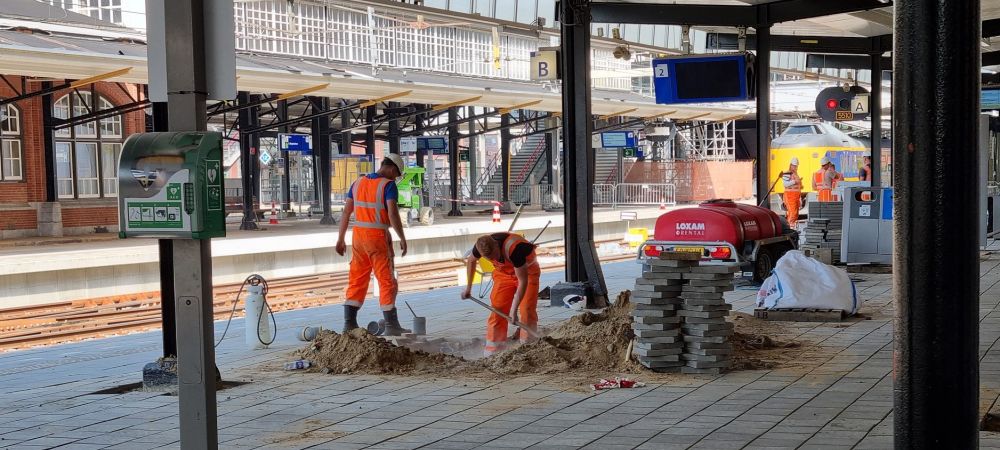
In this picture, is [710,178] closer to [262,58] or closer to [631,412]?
[262,58]

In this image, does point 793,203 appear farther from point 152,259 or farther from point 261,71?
point 152,259

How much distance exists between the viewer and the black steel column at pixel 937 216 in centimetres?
442

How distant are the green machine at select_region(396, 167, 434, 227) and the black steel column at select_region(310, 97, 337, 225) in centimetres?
208

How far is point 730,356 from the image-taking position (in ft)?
30.7

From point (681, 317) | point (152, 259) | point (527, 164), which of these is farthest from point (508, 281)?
point (527, 164)

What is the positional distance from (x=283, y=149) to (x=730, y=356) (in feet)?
88.5

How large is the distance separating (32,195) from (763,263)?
64.1 ft

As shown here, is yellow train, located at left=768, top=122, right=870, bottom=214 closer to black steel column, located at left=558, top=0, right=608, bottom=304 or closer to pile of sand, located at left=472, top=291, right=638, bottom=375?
black steel column, located at left=558, top=0, right=608, bottom=304

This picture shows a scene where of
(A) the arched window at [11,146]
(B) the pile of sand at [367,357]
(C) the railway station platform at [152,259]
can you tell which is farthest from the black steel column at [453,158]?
(B) the pile of sand at [367,357]

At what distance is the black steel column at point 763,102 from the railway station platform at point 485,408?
7.52 metres

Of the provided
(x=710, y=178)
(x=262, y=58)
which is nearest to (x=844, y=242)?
(x=262, y=58)

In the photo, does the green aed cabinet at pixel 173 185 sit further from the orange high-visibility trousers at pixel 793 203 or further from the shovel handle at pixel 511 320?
the orange high-visibility trousers at pixel 793 203

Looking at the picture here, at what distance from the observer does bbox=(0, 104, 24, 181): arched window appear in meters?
27.4

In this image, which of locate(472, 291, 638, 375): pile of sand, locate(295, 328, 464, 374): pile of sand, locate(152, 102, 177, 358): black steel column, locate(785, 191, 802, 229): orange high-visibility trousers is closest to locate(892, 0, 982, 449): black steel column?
locate(472, 291, 638, 375): pile of sand
